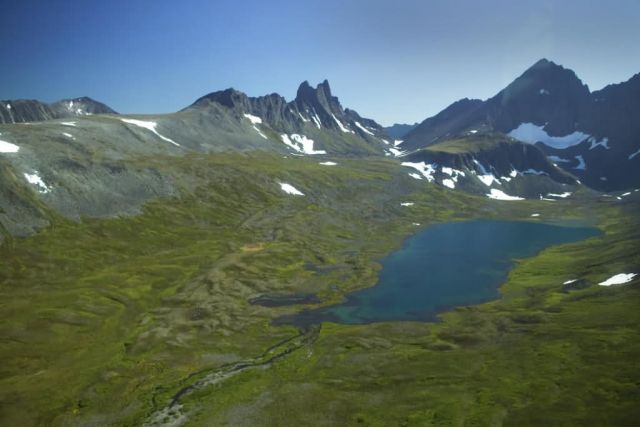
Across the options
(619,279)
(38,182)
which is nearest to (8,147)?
(38,182)

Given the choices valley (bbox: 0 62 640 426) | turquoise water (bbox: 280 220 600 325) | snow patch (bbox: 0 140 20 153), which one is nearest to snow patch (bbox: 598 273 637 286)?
valley (bbox: 0 62 640 426)

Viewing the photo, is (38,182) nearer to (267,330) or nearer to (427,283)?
(267,330)

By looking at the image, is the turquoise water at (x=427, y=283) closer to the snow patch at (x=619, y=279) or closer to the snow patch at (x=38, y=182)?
the snow patch at (x=619, y=279)

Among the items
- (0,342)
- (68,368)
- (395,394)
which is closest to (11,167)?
(0,342)

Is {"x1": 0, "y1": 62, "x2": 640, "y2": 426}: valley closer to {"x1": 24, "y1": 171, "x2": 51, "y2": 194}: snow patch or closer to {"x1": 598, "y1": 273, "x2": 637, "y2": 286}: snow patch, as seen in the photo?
{"x1": 598, "y1": 273, "x2": 637, "y2": 286}: snow patch

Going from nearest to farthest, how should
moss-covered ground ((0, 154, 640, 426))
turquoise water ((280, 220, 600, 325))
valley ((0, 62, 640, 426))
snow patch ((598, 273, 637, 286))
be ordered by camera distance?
moss-covered ground ((0, 154, 640, 426)) < valley ((0, 62, 640, 426)) < turquoise water ((280, 220, 600, 325)) < snow patch ((598, 273, 637, 286))

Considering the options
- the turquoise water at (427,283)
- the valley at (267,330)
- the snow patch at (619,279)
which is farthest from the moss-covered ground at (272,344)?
the turquoise water at (427,283)
